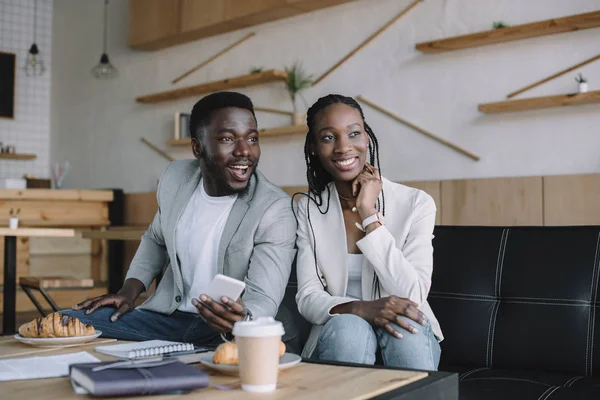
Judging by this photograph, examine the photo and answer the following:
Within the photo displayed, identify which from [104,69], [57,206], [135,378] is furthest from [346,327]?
[104,69]

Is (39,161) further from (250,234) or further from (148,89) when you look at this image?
(250,234)

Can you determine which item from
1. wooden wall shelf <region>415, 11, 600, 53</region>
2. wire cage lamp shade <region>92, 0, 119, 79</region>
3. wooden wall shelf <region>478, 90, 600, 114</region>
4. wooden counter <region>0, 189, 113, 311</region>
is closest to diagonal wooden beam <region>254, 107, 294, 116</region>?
wooden wall shelf <region>415, 11, 600, 53</region>

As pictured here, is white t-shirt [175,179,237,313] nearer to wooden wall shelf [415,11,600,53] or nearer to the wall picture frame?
wooden wall shelf [415,11,600,53]

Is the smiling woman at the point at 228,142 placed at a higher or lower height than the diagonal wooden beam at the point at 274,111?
lower

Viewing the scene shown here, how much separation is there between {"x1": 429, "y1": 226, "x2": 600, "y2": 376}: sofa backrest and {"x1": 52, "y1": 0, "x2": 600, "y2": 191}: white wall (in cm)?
169

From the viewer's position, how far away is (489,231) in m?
2.28

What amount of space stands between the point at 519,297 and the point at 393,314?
0.51 meters

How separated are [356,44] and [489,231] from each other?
270 cm

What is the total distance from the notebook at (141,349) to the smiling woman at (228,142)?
751 mm

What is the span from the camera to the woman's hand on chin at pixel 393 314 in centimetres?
184

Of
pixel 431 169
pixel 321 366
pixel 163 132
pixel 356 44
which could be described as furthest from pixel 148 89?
pixel 321 366

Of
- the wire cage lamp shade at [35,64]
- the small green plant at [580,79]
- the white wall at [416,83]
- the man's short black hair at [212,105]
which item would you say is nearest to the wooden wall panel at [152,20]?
the white wall at [416,83]

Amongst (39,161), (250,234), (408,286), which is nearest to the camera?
(408,286)

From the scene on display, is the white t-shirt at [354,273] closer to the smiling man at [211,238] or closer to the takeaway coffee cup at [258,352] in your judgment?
the smiling man at [211,238]
